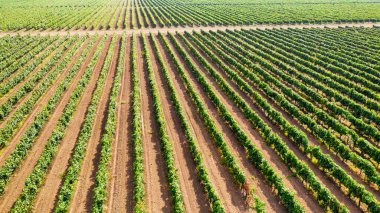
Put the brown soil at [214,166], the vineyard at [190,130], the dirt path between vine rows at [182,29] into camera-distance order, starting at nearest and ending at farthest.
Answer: the brown soil at [214,166] → the vineyard at [190,130] → the dirt path between vine rows at [182,29]

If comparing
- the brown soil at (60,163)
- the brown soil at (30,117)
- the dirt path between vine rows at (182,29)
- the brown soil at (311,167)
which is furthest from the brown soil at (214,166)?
the dirt path between vine rows at (182,29)

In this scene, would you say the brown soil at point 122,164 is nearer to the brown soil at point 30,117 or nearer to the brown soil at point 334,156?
the brown soil at point 30,117

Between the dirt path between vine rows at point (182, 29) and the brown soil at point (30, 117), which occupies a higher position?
the dirt path between vine rows at point (182, 29)

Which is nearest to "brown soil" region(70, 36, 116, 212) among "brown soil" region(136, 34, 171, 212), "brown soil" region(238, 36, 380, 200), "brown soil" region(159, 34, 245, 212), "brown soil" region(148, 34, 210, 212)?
"brown soil" region(136, 34, 171, 212)

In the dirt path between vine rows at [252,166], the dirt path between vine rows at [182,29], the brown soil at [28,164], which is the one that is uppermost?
the dirt path between vine rows at [182,29]

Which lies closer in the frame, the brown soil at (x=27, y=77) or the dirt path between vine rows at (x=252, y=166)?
the dirt path between vine rows at (x=252, y=166)

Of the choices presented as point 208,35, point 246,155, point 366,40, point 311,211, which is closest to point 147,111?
point 246,155
